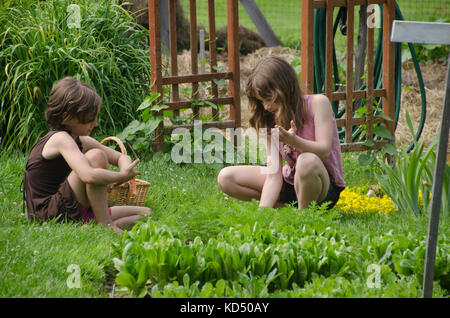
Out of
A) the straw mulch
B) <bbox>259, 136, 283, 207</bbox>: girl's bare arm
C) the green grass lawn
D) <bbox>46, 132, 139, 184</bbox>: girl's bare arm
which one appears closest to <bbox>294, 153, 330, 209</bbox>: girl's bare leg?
<bbox>259, 136, 283, 207</bbox>: girl's bare arm

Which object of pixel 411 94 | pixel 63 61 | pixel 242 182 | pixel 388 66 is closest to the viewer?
pixel 242 182

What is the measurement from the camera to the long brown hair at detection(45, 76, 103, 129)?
11.0ft

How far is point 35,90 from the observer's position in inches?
192

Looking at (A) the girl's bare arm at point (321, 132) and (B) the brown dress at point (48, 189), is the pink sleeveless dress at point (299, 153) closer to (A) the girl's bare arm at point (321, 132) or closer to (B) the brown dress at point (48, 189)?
(A) the girl's bare arm at point (321, 132)

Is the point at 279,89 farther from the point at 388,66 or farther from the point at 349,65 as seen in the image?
Answer: the point at 388,66

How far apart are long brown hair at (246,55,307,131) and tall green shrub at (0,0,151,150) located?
1865mm

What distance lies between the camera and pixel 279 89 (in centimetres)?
332

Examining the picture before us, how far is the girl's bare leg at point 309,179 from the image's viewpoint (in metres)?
3.35

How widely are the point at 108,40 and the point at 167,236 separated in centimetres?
317

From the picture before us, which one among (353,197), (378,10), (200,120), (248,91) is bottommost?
(353,197)

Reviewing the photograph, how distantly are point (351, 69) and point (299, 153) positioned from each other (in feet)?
4.05

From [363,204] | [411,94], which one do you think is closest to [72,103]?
[363,204]

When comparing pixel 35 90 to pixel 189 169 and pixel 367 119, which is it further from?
pixel 367 119

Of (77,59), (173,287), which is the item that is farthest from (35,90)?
(173,287)
